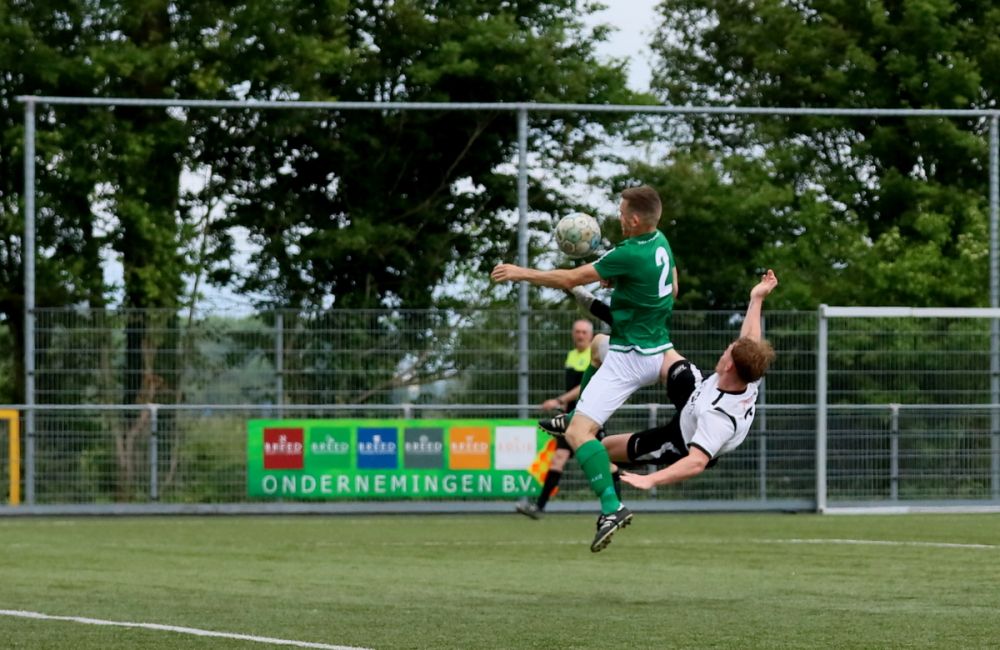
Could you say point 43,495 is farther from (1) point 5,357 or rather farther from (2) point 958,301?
(2) point 958,301

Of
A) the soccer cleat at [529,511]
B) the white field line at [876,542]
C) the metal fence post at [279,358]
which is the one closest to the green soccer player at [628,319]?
the white field line at [876,542]

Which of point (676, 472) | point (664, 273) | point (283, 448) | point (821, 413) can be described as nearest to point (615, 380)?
point (664, 273)

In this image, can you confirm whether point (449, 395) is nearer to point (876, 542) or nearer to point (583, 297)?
point (876, 542)

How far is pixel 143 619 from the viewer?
10586 millimetres

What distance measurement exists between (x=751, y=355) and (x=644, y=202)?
131cm

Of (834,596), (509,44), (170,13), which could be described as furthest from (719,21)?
(834,596)

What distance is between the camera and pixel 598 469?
11375 mm

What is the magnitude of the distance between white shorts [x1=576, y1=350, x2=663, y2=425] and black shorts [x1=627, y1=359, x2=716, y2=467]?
15 cm

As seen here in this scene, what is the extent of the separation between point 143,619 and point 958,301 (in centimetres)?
1925

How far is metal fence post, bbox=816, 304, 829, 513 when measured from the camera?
22.7 metres

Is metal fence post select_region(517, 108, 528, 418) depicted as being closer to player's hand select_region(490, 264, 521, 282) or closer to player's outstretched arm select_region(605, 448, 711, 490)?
player's outstretched arm select_region(605, 448, 711, 490)

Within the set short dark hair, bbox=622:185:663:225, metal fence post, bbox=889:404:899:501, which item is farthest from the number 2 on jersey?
metal fence post, bbox=889:404:899:501

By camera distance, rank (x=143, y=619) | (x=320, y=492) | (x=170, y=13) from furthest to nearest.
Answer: (x=170, y=13) < (x=320, y=492) < (x=143, y=619)

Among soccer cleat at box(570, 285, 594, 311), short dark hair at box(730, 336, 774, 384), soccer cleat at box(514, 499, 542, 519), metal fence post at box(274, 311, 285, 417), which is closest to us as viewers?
short dark hair at box(730, 336, 774, 384)
